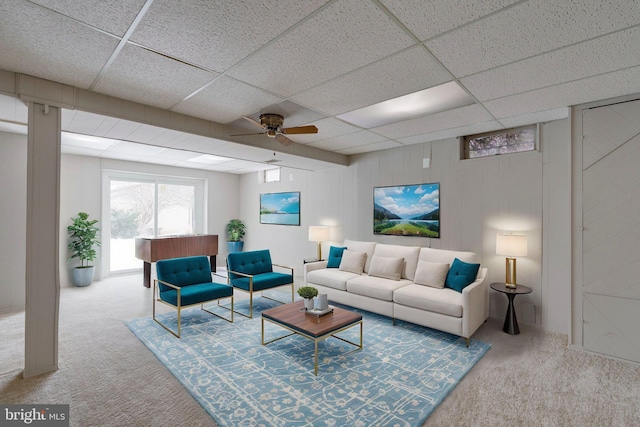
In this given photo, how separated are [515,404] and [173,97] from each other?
13.4ft

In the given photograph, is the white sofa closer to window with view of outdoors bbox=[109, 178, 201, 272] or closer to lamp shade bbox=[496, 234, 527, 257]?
lamp shade bbox=[496, 234, 527, 257]

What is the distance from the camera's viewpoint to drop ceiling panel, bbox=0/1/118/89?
1874mm

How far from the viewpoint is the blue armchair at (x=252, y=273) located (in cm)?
447

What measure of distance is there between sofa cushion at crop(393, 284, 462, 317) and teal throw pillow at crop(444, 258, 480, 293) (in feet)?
0.30

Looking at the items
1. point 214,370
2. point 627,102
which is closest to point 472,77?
point 627,102

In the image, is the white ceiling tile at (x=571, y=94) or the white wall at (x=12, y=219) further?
the white wall at (x=12, y=219)

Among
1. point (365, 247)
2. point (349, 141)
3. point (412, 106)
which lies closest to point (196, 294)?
point (365, 247)

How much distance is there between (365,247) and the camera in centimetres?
525

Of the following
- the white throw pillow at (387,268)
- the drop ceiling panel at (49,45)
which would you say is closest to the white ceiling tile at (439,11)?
the drop ceiling panel at (49,45)

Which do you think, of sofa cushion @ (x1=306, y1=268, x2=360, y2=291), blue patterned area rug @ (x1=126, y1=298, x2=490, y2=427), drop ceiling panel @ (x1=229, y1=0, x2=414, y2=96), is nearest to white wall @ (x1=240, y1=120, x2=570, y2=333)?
sofa cushion @ (x1=306, y1=268, x2=360, y2=291)

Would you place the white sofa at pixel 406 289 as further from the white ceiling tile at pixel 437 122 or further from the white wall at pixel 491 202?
the white ceiling tile at pixel 437 122

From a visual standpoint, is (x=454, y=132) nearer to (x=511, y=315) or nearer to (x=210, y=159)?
(x=511, y=315)

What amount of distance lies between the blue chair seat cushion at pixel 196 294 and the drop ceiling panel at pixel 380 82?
2.60 metres

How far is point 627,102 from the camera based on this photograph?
3004 millimetres
